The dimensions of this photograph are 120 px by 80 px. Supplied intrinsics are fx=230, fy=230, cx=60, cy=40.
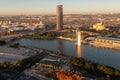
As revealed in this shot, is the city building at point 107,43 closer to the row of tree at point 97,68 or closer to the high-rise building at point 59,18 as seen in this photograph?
the row of tree at point 97,68

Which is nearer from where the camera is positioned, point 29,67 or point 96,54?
point 29,67

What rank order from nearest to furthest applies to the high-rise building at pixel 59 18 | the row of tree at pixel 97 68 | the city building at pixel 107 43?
1. the row of tree at pixel 97 68
2. the city building at pixel 107 43
3. the high-rise building at pixel 59 18

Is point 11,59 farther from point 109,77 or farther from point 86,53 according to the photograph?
point 109,77

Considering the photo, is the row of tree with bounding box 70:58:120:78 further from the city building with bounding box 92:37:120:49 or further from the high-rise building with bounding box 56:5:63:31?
the high-rise building with bounding box 56:5:63:31

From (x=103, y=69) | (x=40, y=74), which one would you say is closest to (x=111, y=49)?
(x=103, y=69)

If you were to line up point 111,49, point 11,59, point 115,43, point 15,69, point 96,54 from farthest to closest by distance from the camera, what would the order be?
point 115,43
point 111,49
point 96,54
point 11,59
point 15,69

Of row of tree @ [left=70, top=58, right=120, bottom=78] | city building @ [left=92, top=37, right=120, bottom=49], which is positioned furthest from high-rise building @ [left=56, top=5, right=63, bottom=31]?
row of tree @ [left=70, top=58, right=120, bottom=78]

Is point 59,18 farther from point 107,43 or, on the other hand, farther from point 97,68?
point 97,68

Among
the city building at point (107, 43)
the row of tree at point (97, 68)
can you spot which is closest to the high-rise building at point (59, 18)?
the city building at point (107, 43)

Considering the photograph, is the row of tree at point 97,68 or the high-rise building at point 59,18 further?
the high-rise building at point 59,18

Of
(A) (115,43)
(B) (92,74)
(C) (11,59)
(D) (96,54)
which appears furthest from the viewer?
(A) (115,43)

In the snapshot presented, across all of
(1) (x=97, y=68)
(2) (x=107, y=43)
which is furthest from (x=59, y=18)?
(1) (x=97, y=68)
